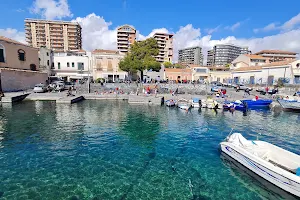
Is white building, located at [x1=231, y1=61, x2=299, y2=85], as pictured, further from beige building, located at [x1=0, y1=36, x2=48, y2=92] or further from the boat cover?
beige building, located at [x1=0, y1=36, x2=48, y2=92]

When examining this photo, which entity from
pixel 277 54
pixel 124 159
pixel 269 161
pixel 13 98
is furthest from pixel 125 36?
pixel 269 161

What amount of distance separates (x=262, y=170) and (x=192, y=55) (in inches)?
6951

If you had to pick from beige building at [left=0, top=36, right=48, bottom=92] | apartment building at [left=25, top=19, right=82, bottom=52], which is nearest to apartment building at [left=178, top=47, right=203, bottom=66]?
apartment building at [left=25, top=19, right=82, bottom=52]

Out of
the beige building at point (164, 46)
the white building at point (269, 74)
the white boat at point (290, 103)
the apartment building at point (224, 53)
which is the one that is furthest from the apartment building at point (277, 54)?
the apartment building at point (224, 53)

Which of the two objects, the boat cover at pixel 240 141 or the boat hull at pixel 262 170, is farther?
the boat cover at pixel 240 141

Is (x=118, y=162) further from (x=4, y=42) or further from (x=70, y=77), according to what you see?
(x=70, y=77)

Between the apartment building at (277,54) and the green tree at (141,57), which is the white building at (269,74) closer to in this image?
the green tree at (141,57)

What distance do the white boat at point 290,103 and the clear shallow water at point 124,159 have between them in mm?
9692

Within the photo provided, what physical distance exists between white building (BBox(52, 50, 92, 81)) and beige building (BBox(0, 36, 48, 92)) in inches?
338

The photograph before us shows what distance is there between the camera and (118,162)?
1112 centimetres

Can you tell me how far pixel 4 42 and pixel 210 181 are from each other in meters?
48.6

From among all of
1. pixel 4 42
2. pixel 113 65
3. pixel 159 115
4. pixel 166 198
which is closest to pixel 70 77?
pixel 113 65

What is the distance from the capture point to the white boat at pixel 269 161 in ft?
27.3

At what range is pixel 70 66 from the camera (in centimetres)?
5562
